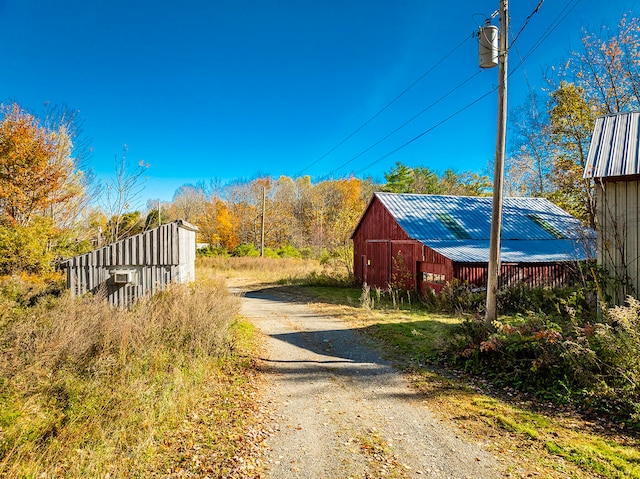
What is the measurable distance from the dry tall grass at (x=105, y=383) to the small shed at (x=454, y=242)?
30.2 ft

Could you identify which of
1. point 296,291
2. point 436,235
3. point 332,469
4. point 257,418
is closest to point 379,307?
point 436,235

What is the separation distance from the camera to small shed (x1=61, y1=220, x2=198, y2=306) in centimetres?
1042

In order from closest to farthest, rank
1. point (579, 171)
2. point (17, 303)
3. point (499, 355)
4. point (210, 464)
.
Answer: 1. point (210, 464)
2. point (499, 355)
3. point (17, 303)
4. point (579, 171)

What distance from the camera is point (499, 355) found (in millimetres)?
6547

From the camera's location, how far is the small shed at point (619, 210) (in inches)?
289

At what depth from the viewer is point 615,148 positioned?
26.4ft

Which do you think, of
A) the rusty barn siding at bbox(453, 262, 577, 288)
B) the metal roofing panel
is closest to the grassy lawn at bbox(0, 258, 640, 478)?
the rusty barn siding at bbox(453, 262, 577, 288)

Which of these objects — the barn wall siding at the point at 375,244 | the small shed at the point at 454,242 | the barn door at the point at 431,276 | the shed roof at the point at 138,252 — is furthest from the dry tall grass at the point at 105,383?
the barn wall siding at the point at 375,244

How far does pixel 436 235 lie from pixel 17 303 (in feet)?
48.1

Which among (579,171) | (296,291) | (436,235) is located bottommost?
(296,291)

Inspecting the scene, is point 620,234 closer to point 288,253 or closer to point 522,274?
point 522,274

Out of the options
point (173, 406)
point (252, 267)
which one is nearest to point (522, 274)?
point (173, 406)

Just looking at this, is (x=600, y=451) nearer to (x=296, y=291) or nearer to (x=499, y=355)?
(x=499, y=355)

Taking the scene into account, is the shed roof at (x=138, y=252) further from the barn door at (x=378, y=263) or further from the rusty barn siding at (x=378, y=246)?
the barn door at (x=378, y=263)
